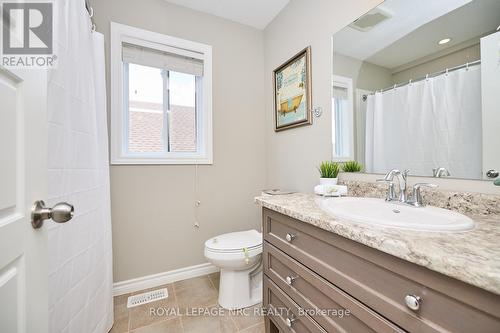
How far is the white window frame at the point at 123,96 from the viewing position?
1597 mm

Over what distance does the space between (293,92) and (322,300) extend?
1.50 meters

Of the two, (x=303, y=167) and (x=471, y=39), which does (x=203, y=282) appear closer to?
(x=303, y=167)

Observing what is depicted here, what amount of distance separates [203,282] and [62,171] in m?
1.40

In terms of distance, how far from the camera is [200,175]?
1.90 m

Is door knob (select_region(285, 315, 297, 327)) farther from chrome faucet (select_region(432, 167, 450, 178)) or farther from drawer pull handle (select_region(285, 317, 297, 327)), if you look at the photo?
chrome faucet (select_region(432, 167, 450, 178))

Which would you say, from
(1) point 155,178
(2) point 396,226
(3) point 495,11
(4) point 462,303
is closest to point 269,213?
(2) point 396,226

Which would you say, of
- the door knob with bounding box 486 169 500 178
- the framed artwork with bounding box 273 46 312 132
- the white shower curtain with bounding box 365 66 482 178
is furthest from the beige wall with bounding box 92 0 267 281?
the door knob with bounding box 486 169 500 178

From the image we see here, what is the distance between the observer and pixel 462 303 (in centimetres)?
43

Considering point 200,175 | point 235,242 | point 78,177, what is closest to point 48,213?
point 78,177

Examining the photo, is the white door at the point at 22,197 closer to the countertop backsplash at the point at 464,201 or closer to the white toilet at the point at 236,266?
the white toilet at the point at 236,266

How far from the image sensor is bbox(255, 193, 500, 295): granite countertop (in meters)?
0.39

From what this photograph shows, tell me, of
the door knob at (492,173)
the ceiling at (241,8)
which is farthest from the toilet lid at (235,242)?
the ceiling at (241,8)

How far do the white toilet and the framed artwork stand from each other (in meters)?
1.04

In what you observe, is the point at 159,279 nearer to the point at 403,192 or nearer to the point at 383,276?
the point at 383,276
